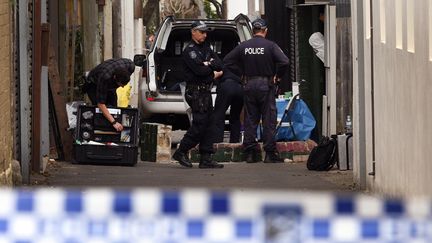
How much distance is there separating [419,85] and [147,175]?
5494mm

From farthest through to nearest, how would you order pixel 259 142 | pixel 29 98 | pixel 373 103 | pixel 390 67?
pixel 259 142 → pixel 29 98 → pixel 373 103 → pixel 390 67

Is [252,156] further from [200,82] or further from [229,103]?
[200,82]

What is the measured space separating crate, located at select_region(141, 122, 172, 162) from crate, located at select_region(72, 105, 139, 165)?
3.58 feet

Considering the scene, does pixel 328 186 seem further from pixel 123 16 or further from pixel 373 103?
pixel 123 16

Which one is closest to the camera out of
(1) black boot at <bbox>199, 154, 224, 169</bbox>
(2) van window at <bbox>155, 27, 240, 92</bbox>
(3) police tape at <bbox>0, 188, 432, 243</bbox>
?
(3) police tape at <bbox>0, 188, 432, 243</bbox>

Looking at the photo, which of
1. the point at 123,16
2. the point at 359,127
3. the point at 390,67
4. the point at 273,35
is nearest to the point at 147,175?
the point at 359,127

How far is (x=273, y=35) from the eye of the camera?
24312 mm

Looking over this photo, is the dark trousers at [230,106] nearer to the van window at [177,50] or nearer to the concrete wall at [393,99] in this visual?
the van window at [177,50]

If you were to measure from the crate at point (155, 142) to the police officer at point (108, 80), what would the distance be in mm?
1105

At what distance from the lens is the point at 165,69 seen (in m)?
21.1

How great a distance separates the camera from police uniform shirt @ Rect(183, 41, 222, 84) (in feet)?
51.2

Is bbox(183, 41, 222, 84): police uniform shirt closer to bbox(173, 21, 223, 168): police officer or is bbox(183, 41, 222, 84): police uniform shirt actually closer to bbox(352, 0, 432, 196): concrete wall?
bbox(173, 21, 223, 168): police officer

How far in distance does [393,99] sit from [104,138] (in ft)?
18.4

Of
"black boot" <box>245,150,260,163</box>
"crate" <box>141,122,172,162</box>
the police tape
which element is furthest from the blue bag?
the police tape
